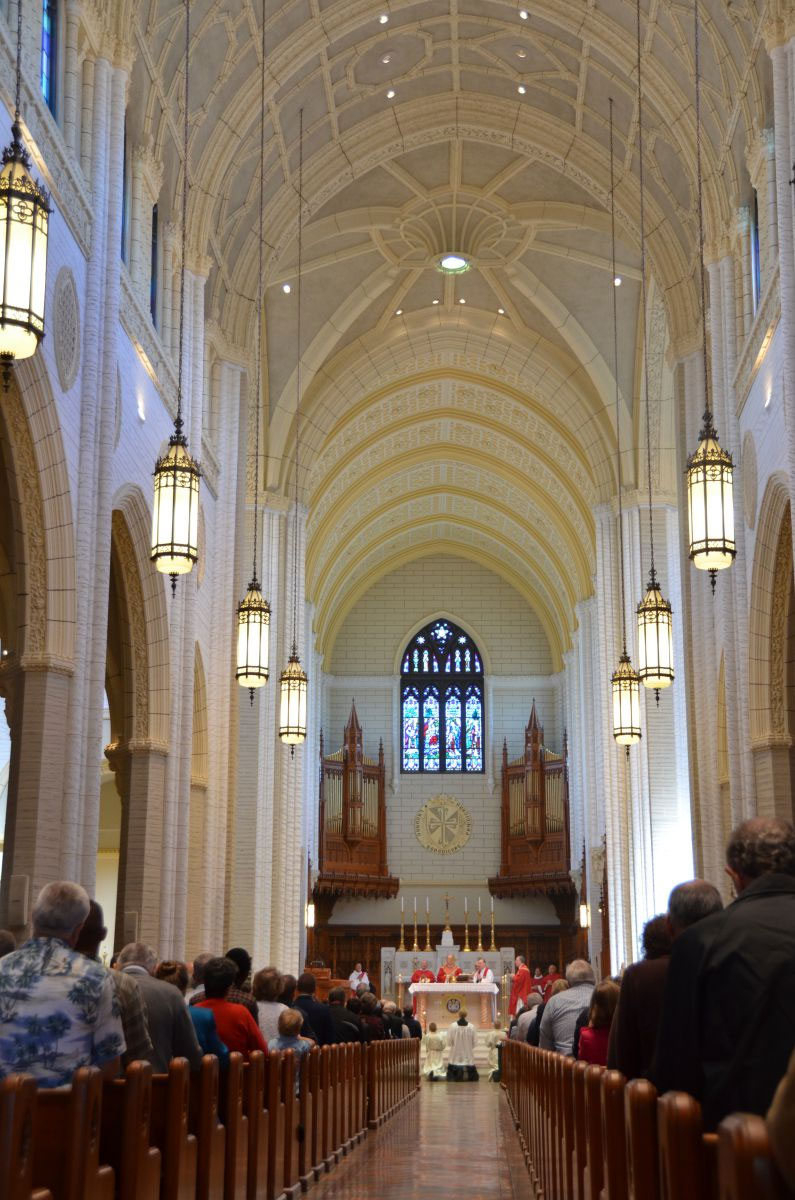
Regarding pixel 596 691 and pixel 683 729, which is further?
pixel 596 691

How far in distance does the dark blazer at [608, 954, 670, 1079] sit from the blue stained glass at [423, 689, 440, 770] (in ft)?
110

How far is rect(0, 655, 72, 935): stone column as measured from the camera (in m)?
11.1

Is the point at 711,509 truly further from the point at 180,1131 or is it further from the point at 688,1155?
the point at 688,1155

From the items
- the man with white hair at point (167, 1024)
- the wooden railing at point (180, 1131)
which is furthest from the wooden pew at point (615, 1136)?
the man with white hair at point (167, 1024)

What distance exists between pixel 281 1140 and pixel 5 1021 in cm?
401

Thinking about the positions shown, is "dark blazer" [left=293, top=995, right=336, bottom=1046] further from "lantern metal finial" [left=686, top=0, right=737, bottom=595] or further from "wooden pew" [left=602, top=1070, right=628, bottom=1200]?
"wooden pew" [left=602, top=1070, right=628, bottom=1200]

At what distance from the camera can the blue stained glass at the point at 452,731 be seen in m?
38.5

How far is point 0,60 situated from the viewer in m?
10.2

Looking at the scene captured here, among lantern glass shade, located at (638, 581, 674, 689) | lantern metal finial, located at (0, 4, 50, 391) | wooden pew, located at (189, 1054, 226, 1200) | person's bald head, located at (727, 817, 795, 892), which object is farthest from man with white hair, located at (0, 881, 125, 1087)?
lantern glass shade, located at (638, 581, 674, 689)

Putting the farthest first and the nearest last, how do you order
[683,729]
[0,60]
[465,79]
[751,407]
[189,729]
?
[683,729]
[465,79]
[189,729]
[751,407]
[0,60]

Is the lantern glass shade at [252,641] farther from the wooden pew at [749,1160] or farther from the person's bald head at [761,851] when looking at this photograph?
the wooden pew at [749,1160]

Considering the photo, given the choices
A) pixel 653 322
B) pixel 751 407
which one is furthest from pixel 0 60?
pixel 653 322

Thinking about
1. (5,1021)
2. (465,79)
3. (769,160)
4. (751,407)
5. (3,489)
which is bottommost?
(5,1021)

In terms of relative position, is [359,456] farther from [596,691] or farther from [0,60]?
[0,60]
